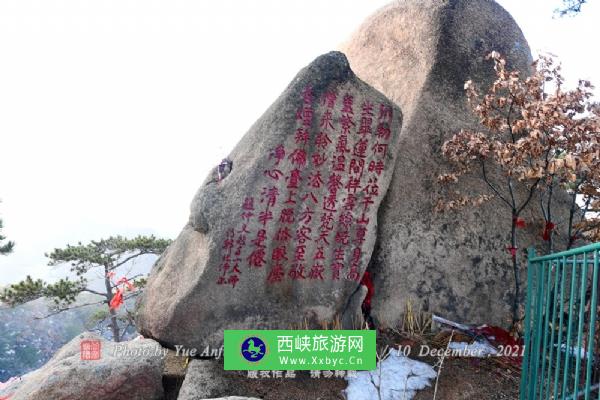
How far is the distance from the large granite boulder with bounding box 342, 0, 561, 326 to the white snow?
59 cm

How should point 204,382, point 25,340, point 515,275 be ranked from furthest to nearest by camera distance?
point 25,340
point 515,275
point 204,382

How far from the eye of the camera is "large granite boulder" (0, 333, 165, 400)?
15.9 feet

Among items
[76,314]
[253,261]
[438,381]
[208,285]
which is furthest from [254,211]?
[76,314]

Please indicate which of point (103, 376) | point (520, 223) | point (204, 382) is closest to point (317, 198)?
point (204, 382)

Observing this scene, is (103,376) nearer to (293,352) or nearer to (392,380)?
(293,352)

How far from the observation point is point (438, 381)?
4.97 m

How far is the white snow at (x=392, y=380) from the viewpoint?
4.82 meters

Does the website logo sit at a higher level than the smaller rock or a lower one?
higher

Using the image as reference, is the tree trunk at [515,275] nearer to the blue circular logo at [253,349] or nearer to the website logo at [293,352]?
the website logo at [293,352]

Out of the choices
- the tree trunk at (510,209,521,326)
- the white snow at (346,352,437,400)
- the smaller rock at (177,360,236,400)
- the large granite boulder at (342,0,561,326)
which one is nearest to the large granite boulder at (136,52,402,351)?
the smaller rock at (177,360,236,400)

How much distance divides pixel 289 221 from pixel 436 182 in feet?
7.16

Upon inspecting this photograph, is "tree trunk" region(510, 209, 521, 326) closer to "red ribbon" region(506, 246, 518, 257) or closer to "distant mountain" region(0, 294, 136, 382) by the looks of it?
"red ribbon" region(506, 246, 518, 257)

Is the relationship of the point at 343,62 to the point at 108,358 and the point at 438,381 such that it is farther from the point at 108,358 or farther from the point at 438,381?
the point at 108,358

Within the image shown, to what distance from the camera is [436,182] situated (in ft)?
20.3
